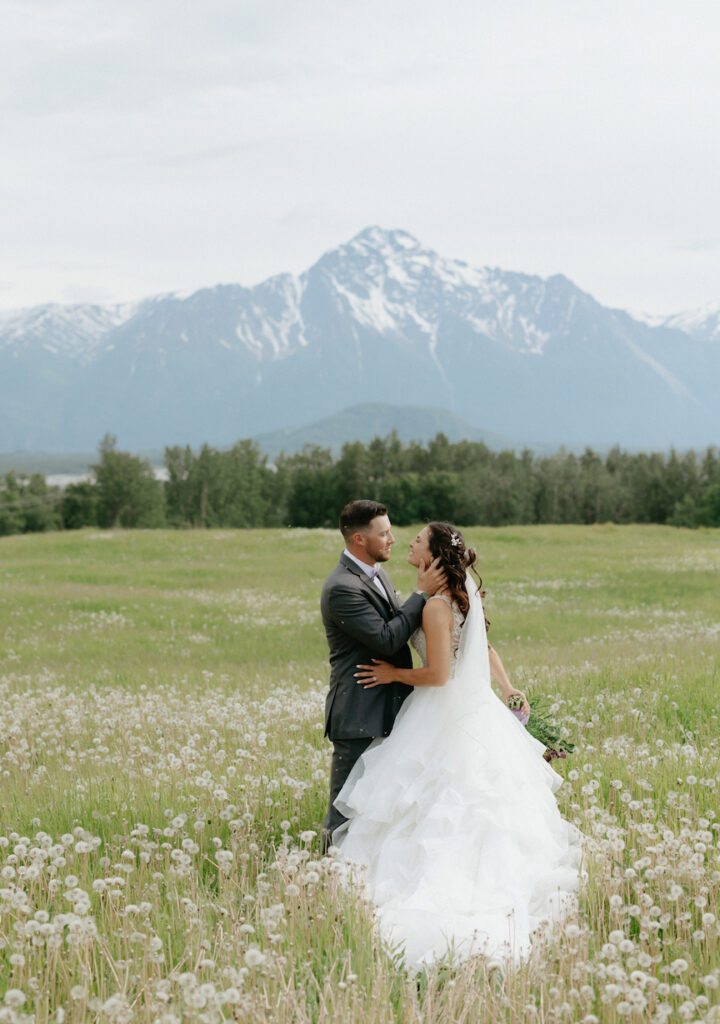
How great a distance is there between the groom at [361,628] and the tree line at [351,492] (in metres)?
113

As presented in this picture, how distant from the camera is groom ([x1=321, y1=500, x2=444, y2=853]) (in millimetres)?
7090

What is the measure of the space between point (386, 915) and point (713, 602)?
25.4 m

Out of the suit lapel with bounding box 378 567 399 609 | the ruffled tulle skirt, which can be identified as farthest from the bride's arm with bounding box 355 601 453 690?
the suit lapel with bounding box 378 567 399 609

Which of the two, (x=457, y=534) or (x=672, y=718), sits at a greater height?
(x=457, y=534)

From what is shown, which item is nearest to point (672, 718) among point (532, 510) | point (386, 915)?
point (386, 915)

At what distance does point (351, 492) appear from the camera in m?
128

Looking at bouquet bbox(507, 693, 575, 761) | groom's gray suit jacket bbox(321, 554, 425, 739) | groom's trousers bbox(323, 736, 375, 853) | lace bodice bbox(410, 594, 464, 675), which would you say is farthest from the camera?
bouquet bbox(507, 693, 575, 761)

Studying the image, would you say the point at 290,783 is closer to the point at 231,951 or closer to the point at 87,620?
the point at 231,951

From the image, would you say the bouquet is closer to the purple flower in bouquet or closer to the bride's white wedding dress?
the purple flower in bouquet

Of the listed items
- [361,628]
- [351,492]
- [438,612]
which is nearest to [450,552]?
[438,612]

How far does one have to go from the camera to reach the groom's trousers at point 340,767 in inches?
295

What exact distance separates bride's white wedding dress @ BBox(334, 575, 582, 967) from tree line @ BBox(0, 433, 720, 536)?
11379cm

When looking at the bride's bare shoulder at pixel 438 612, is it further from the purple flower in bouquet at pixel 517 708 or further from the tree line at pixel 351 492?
the tree line at pixel 351 492

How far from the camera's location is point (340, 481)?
431ft
